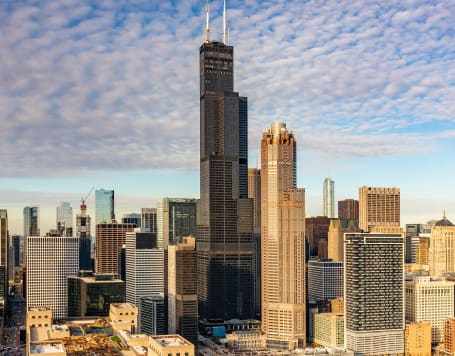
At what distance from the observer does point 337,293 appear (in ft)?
566

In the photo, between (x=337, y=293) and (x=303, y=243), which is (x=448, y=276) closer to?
(x=337, y=293)

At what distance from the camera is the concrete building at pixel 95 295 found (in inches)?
5640

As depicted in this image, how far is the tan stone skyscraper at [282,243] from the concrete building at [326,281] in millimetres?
31610

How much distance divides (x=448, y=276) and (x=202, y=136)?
7088cm

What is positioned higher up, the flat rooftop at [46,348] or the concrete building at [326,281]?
the flat rooftop at [46,348]

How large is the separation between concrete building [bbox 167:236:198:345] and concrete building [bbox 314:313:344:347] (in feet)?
86.5

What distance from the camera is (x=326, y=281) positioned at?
17100 cm

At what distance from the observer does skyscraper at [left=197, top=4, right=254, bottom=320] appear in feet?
544

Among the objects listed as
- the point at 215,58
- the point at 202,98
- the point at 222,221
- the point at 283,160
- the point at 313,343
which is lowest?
the point at 313,343

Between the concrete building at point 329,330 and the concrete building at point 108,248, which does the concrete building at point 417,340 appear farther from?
the concrete building at point 108,248

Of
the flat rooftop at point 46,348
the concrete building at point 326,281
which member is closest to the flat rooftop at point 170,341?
the flat rooftop at point 46,348

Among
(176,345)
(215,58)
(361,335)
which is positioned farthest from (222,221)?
(176,345)

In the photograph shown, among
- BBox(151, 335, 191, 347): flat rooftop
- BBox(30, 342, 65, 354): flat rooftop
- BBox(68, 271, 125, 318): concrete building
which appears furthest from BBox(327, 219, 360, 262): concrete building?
BBox(30, 342, 65, 354): flat rooftop

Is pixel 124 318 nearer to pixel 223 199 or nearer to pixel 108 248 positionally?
pixel 223 199
